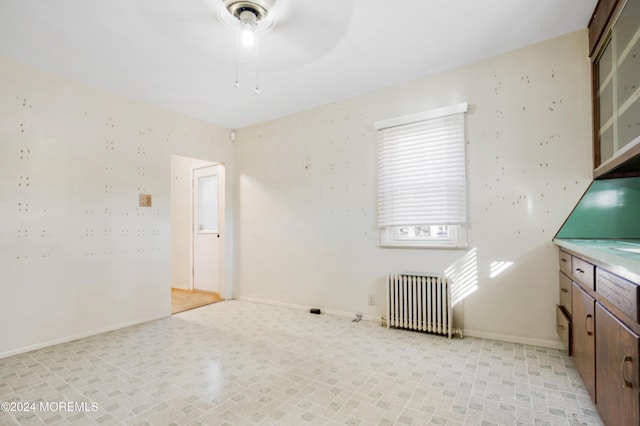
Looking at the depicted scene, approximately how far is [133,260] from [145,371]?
1.72m

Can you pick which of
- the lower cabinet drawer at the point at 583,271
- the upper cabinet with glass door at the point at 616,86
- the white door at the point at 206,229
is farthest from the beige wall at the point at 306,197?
the white door at the point at 206,229

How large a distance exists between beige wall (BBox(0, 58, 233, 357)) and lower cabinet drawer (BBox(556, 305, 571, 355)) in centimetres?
427

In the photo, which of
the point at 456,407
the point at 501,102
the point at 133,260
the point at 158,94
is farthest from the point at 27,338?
the point at 501,102

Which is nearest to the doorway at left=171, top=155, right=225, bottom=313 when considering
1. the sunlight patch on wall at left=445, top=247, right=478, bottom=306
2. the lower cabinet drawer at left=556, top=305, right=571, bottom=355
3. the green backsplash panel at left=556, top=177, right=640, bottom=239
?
the sunlight patch on wall at left=445, top=247, right=478, bottom=306

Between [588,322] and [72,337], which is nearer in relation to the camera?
[588,322]

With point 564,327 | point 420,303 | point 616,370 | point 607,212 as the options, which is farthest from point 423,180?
point 616,370

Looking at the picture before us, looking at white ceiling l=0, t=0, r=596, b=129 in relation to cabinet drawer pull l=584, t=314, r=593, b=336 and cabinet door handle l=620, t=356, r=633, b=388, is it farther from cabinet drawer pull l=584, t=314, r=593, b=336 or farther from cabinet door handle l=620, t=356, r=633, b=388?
cabinet door handle l=620, t=356, r=633, b=388

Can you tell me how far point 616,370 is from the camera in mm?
1379

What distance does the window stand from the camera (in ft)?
10.4

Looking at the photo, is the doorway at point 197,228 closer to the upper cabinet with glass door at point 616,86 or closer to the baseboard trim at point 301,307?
the baseboard trim at point 301,307

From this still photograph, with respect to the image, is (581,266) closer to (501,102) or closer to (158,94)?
(501,102)

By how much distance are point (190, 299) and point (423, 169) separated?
13.4ft

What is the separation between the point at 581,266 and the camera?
6.50 ft

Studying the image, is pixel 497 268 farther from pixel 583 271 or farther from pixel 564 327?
pixel 583 271
